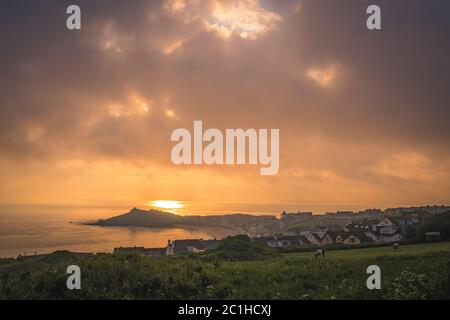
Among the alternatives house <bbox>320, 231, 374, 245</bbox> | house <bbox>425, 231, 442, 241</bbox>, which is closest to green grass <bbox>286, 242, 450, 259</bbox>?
house <bbox>425, 231, 442, 241</bbox>

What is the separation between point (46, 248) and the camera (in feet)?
65.2

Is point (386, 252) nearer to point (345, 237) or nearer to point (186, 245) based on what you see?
point (186, 245)

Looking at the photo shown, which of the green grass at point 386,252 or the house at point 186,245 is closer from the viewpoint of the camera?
the green grass at point 386,252

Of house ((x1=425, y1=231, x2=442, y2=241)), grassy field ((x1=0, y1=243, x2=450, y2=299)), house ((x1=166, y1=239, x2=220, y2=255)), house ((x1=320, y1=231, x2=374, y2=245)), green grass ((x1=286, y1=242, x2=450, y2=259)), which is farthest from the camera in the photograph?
house ((x1=320, y1=231, x2=374, y2=245))

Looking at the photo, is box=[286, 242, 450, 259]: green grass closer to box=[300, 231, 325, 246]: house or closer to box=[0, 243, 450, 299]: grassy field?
box=[0, 243, 450, 299]: grassy field

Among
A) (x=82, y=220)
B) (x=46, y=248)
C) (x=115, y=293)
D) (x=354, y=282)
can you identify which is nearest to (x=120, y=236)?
(x=82, y=220)

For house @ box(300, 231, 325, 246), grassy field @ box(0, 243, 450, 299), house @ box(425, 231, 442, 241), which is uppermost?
grassy field @ box(0, 243, 450, 299)

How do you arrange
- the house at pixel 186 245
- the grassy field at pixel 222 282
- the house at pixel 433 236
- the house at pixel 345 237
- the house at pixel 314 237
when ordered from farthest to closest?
the house at pixel 314 237 < the house at pixel 345 237 < the house at pixel 186 245 < the house at pixel 433 236 < the grassy field at pixel 222 282

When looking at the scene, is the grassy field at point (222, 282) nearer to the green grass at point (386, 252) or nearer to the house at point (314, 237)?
the green grass at point (386, 252)

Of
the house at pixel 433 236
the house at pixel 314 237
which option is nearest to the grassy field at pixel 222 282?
the house at pixel 433 236

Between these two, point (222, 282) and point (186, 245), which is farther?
point (186, 245)

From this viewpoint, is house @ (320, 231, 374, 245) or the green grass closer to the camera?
the green grass

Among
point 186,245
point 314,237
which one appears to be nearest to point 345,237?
point 314,237
